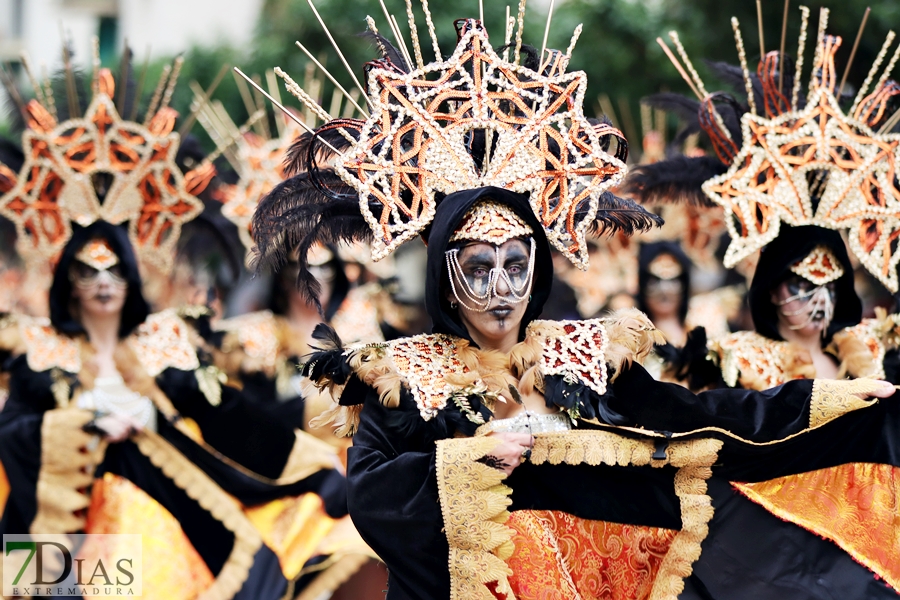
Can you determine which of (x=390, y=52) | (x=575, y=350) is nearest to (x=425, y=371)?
(x=575, y=350)

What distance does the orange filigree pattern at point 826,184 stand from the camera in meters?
5.70

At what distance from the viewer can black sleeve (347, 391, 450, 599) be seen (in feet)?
12.4

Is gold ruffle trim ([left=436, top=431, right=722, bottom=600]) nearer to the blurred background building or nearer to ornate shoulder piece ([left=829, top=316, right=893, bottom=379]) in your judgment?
ornate shoulder piece ([left=829, top=316, right=893, bottom=379])

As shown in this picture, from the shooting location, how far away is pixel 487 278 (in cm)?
412

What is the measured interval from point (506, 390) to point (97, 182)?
3.88 m

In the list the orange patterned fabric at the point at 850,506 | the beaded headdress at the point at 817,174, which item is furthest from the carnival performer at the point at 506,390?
the beaded headdress at the point at 817,174

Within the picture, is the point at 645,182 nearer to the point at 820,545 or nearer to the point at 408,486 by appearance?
the point at 820,545

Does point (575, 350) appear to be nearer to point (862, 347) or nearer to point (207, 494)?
point (862, 347)

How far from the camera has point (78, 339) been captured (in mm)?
6848

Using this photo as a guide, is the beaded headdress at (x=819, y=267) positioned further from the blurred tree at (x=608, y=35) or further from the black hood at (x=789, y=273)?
the blurred tree at (x=608, y=35)

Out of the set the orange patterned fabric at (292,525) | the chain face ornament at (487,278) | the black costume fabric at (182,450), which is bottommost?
the orange patterned fabric at (292,525)

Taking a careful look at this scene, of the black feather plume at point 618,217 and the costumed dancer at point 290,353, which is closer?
the black feather plume at point 618,217

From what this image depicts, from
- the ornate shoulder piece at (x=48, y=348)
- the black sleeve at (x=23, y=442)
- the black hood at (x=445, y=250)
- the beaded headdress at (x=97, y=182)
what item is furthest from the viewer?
the beaded headdress at (x=97, y=182)

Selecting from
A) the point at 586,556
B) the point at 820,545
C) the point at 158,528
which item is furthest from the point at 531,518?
the point at 158,528
